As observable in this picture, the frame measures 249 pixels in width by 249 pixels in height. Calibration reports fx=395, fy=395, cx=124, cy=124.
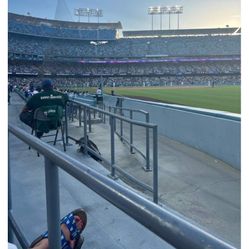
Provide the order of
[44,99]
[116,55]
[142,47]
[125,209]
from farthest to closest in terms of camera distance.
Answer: [142,47] → [116,55] → [44,99] → [125,209]

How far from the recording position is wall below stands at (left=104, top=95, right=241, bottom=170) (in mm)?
7535

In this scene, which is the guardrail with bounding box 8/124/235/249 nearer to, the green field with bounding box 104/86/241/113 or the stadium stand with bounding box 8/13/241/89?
the green field with bounding box 104/86/241/113

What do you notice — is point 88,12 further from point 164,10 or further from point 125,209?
point 125,209

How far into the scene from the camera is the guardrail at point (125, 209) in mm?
777

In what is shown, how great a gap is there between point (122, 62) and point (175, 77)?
1059 centimetres

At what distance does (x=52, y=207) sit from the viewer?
1.56m

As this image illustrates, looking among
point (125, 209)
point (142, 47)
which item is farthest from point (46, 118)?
point (142, 47)

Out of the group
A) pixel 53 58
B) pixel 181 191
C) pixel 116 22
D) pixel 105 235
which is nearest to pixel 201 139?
pixel 181 191

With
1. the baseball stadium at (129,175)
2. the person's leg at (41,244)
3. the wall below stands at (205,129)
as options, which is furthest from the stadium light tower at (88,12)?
the person's leg at (41,244)

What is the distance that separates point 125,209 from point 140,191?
4.44m

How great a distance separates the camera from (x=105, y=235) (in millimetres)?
3010

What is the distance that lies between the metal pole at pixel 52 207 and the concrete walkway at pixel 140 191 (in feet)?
0.29

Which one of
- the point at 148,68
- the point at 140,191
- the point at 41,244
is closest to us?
the point at 41,244

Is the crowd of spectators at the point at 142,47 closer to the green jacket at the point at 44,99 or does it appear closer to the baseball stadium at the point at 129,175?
the baseball stadium at the point at 129,175
